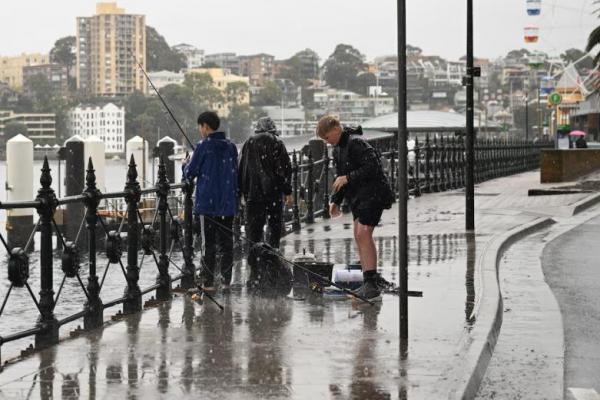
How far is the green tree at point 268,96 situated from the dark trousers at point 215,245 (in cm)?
13667

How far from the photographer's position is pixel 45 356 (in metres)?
8.14

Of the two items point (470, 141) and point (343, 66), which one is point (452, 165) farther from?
point (343, 66)

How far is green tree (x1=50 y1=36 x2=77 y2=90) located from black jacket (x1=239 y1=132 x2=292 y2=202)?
158 metres

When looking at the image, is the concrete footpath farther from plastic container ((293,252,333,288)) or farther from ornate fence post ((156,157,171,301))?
plastic container ((293,252,333,288))

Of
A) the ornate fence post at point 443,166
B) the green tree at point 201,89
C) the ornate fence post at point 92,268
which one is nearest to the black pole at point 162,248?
the ornate fence post at point 92,268

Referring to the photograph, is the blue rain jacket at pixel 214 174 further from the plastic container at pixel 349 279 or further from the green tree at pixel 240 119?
the green tree at pixel 240 119

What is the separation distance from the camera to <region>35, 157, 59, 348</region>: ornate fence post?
28.7 feet

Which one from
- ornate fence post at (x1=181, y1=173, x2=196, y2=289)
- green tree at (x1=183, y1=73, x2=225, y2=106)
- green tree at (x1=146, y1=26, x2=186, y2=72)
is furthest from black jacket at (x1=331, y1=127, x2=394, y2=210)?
green tree at (x1=146, y1=26, x2=186, y2=72)

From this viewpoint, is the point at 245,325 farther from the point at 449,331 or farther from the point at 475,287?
the point at 475,287

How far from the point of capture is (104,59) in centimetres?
15212

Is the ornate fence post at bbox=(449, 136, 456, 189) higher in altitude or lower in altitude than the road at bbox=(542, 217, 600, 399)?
higher

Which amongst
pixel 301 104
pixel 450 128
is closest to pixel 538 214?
pixel 450 128

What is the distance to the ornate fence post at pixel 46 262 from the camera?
8.76m

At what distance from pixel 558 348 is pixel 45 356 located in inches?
153
